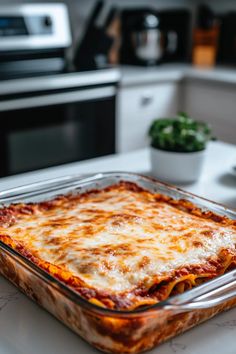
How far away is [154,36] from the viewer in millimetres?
3250

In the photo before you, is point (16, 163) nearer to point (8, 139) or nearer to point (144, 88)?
point (8, 139)

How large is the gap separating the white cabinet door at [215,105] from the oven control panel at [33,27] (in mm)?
783

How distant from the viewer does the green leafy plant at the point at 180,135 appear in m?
1.40

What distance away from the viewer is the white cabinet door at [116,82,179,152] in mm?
2912

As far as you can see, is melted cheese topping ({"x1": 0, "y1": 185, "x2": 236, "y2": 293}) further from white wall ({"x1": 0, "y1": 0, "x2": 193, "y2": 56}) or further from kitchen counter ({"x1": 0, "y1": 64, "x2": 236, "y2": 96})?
white wall ({"x1": 0, "y1": 0, "x2": 193, "y2": 56})

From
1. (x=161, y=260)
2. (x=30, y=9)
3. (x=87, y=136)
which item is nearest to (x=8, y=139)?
(x=87, y=136)

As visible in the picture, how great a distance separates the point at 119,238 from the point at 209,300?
23 centimetres

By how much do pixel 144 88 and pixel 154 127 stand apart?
160cm

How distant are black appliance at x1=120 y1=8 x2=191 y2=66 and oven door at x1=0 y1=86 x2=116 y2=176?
67 centimetres

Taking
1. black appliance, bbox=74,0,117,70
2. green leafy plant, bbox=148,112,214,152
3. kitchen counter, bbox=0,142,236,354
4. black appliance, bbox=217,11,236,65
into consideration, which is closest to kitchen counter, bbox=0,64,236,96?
black appliance, bbox=74,0,117,70

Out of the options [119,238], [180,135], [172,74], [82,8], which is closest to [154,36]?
[172,74]

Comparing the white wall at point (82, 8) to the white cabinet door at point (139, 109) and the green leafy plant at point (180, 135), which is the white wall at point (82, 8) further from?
the green leafy plant at point (180, 135)

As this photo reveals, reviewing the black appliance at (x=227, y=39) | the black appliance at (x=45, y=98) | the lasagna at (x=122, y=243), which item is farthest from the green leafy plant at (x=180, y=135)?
the black appliance at (x=227, y=39)

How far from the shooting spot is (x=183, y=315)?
755mm
